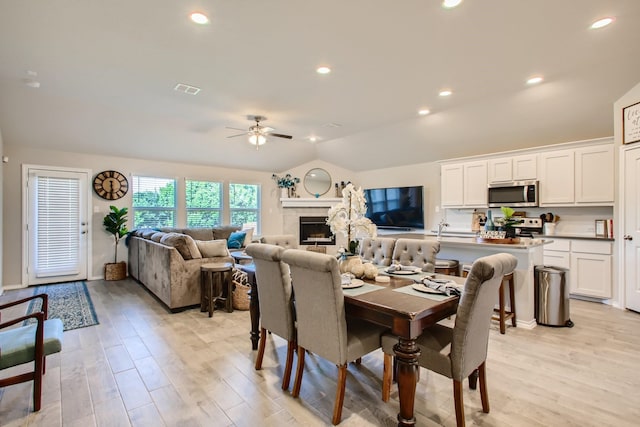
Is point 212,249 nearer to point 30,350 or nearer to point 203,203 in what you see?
point 30,350

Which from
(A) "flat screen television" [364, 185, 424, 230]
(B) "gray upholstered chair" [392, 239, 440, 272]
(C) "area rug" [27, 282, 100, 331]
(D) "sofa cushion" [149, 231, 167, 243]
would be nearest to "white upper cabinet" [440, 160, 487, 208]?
(A) "flat screen television" [364, 185, 424, 230]

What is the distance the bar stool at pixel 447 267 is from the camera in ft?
11.7

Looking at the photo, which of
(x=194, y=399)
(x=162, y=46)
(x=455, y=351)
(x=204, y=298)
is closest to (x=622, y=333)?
(x=455, y=351)

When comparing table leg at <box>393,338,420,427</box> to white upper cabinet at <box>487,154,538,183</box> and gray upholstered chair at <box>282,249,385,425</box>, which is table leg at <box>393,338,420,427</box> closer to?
gray upholstered chair at <box>282,249,385,425</box>

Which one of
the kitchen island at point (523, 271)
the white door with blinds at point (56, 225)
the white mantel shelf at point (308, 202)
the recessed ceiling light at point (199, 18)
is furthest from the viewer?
the white mantel shelf at point (308, 202)

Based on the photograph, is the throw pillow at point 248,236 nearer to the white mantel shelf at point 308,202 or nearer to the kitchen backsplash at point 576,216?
the white mantel shelf at point 308,202

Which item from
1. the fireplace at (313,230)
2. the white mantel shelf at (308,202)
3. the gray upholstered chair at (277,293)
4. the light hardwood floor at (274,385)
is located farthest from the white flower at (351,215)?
the fireplace at (313,230)

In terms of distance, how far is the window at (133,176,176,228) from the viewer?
20.7 ft

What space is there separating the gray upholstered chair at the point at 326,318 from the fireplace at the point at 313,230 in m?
5.97

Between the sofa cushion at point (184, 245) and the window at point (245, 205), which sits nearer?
the sofa cushion at point (184, 245)

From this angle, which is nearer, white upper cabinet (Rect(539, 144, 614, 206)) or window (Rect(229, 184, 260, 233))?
white upper cabinet (Rect(539, 144, 614, 206))

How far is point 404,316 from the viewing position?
1.66m

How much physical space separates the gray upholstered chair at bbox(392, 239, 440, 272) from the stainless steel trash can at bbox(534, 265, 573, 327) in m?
1.41

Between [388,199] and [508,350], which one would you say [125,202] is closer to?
[388,199]
